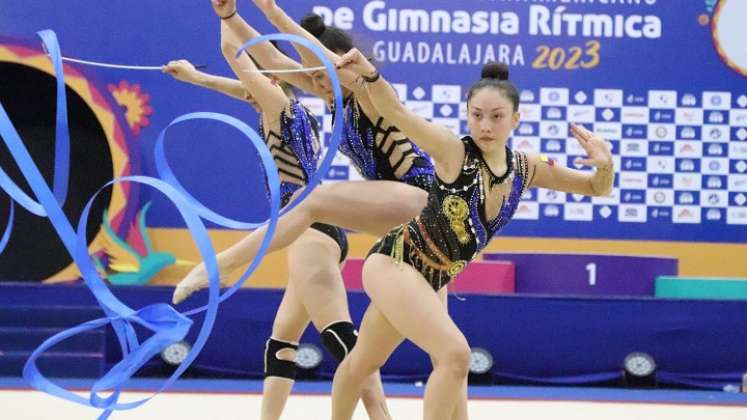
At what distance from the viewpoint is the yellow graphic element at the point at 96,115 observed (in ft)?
22.8

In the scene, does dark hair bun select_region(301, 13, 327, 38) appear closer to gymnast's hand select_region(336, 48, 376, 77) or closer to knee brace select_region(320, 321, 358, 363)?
gymnast's hand select_region(336, 48, 376, 77)

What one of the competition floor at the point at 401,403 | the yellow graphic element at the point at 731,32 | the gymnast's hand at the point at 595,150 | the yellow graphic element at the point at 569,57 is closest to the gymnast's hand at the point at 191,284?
the gymnast's hand at the point at 595,150

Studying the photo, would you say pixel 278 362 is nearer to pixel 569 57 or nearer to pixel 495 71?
pixel 495 71

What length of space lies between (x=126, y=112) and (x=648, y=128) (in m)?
3.17

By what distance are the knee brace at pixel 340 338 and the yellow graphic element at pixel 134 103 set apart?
3.53m

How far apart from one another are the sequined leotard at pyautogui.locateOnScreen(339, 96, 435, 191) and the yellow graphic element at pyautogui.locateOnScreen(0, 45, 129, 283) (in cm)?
327

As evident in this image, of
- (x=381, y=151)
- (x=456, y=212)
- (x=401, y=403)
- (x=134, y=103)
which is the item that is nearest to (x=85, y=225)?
(x=381, y=151)

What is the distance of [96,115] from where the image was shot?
7031 millimetres

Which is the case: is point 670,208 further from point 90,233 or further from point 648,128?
point 90,233

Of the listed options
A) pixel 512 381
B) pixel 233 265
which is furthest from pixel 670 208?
pixel 233 265

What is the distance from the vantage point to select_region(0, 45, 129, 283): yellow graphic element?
6949 millimetres

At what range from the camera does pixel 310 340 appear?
20.3 ft

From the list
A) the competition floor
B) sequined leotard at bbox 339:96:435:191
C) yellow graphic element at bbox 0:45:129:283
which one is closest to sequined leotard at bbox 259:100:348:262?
sequined leotard at bbox 339:96:435:191

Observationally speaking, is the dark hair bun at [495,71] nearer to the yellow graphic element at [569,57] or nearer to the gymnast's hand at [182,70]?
the gymnast's hand at [182,70]
